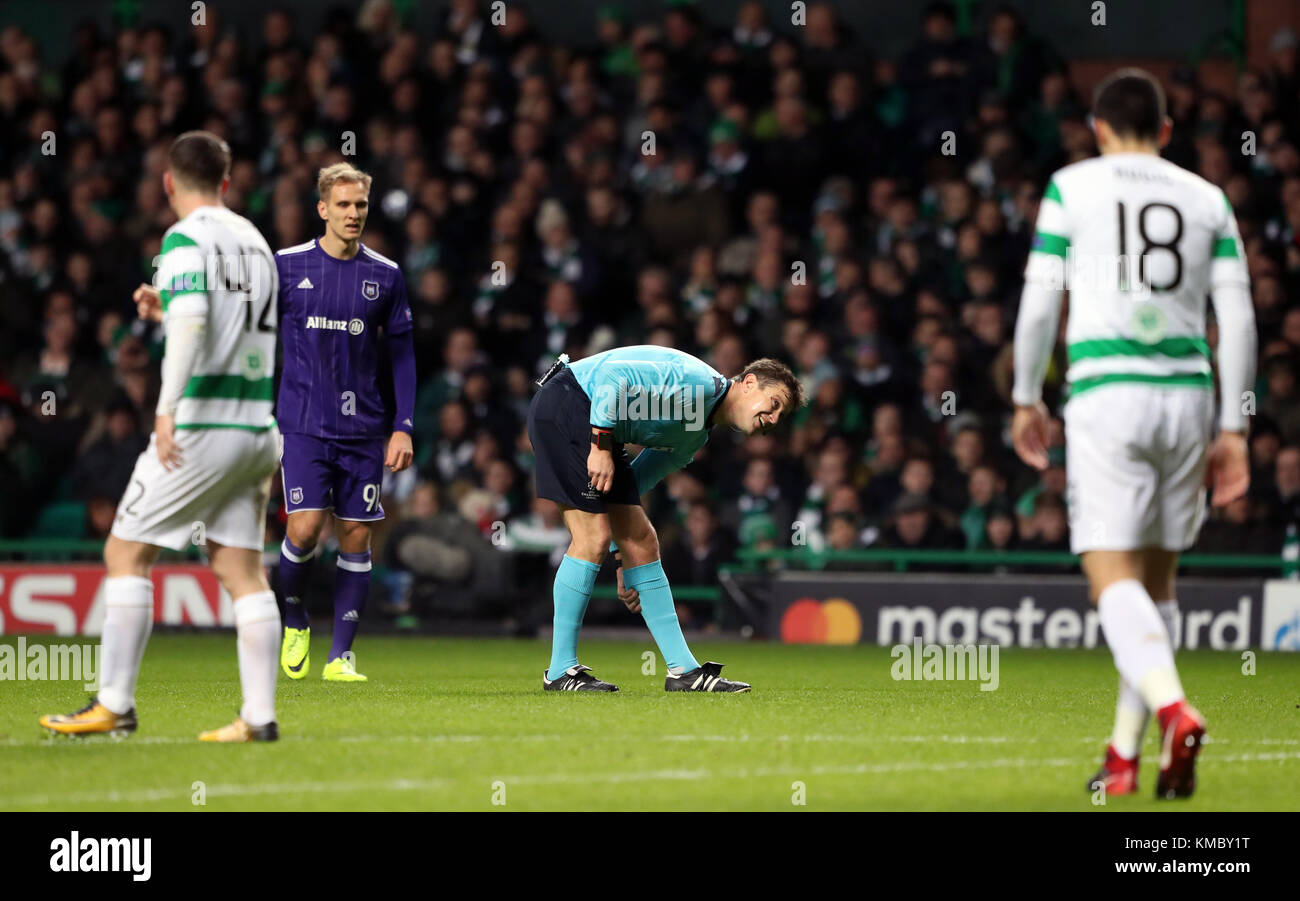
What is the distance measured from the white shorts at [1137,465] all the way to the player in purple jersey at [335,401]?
4.75 m

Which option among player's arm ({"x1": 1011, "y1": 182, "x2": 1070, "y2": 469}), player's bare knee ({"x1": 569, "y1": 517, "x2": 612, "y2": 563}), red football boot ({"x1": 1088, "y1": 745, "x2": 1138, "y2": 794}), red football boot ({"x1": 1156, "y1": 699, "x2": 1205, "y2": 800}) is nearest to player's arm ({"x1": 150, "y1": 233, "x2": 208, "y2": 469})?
player's arm ({"x1": 1011, "y1": 182, "x2": 1070, "y2": 469})

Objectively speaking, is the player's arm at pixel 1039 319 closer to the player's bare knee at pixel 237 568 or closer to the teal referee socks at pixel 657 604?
the player's bare knee at pixel 237 568

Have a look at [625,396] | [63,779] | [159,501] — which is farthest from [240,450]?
[625,396]

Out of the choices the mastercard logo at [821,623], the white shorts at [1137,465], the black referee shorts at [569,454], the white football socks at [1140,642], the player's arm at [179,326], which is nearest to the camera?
the white football socks at [1140,642]

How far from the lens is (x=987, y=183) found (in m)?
17.6

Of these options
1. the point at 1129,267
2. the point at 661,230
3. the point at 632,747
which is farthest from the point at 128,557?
the point at 661,230

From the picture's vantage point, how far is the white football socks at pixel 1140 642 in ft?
18.5

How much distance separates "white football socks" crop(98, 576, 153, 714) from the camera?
6629 millimetres

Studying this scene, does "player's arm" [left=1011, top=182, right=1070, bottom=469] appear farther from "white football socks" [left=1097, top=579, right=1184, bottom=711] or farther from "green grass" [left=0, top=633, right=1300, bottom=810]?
"green grass" [left=0, top=633, right=1300, bottom=810]

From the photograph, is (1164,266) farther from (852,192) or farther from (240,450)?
(852,192)

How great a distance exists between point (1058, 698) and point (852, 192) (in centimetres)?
923

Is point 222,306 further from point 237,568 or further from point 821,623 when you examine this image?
point 821,623

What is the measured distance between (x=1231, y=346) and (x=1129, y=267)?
1.42 feet

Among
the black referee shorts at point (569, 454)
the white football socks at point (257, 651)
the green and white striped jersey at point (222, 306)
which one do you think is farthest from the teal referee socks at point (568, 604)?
the green and white striped jersey at point (222, 306)
